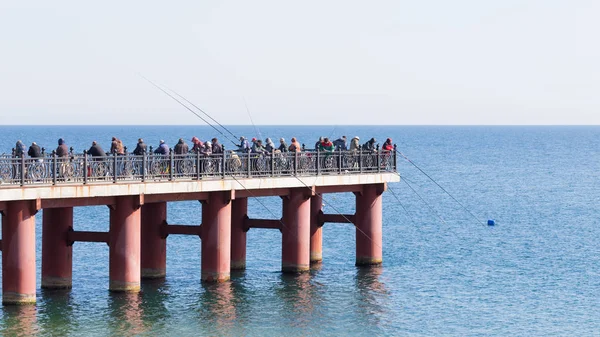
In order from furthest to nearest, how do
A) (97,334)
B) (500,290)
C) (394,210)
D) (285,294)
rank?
(394,210) < (500,290) < (285,294) < (97,334)

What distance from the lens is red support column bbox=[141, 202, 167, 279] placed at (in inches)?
1623

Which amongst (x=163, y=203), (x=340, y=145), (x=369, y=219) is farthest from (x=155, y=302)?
(x=340, y=145)

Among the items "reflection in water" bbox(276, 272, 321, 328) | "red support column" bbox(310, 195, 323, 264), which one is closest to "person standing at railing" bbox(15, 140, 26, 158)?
"reflection in water" bbox(276, 272, 321, 328)

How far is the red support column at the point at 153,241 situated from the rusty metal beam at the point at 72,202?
4.28 m

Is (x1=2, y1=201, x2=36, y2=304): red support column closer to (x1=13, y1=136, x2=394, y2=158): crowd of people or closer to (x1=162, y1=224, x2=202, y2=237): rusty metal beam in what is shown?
(x1=13, y1=136, x2=394, y2=158): crowd of people

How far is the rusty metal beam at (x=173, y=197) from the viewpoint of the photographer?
38.4m

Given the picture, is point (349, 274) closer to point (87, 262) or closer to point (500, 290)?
point (500, 290)

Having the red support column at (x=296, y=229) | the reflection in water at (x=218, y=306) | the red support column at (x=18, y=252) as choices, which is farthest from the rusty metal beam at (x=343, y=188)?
the red support column at (x=18, y=252)

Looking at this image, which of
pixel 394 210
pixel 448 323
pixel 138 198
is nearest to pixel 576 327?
pixel 448 323

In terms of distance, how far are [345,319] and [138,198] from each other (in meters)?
6.63

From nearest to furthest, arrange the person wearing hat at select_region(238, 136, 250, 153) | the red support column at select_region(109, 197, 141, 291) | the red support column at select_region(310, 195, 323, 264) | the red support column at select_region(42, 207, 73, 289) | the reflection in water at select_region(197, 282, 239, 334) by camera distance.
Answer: the reflection in water at select_region(197, 282, 239, 334), the red support column at select_region(109, 197, 141, 291), the red support column at select_region(42, 207, 73, 289), the person wearing hat at select_region(238, 136, 250, 153), the red support column at select_region(310, 195, 323, 264)

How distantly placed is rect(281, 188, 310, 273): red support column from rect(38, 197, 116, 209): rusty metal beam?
7230 mm

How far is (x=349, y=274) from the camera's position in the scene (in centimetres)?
4466

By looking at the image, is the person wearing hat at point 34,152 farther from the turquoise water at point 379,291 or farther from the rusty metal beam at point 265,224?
the rusty metal beam at point 265,224
